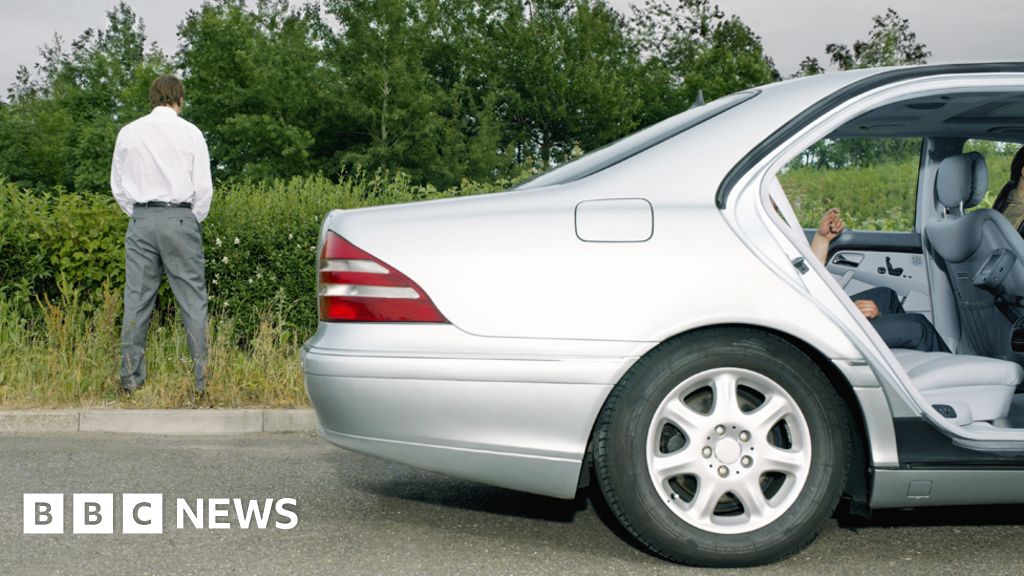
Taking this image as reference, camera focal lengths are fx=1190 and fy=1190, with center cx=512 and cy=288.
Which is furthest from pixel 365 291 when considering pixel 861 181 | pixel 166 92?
Result: pixel 166 92

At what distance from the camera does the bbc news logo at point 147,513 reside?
14.8ft

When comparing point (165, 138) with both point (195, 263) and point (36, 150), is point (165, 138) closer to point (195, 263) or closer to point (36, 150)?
point (195, 263)

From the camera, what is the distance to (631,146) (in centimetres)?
413

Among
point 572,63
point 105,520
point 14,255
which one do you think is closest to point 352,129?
point 572,63

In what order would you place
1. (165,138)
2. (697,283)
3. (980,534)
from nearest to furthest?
1. (697,283)
2. (980,534)
3. (165,138)

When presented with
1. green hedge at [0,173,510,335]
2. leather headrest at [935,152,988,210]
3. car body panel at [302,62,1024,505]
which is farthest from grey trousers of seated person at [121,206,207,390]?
leather headrest at [935,152,988,210]

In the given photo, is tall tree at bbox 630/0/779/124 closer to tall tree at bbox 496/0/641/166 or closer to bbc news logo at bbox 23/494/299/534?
tall tree at bbox 496/0/641/166

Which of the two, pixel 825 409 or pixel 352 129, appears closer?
pixel 825 409

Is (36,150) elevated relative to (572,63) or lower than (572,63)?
lower

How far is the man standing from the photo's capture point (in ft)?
22.8

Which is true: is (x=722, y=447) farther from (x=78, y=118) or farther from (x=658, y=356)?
Answer: (x=78, y=118)

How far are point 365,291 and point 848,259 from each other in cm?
361

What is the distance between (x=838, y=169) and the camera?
5.74 meters

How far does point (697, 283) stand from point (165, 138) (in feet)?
14.0
